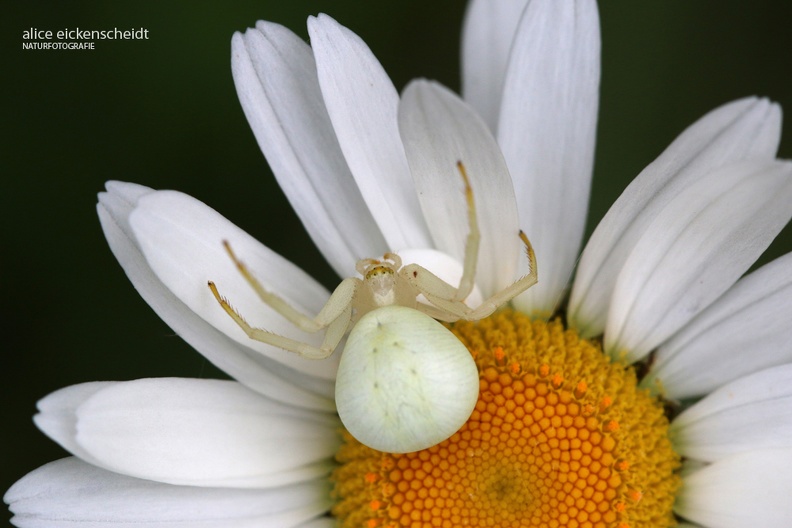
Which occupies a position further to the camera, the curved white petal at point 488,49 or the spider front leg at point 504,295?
the curved white petal at point 488,49

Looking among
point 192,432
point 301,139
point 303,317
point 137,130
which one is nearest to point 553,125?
point 301,139

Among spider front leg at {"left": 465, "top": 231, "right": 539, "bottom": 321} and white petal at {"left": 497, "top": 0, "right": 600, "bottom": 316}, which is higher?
white petal at {"left": 497, "top": 0, "right": 600, "bottom": 316}

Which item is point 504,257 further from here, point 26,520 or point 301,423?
point 26,520

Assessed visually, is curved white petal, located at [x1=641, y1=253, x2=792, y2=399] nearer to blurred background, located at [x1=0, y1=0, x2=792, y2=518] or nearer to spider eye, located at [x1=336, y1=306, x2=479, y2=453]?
spider eye, located at [x1=336, y1=306, x2=479, y2=453]

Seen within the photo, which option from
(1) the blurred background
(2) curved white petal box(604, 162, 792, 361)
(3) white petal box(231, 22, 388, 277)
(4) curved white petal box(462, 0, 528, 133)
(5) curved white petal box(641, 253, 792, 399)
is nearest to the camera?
(2) curved white petal box(604, 162, 792, 361)

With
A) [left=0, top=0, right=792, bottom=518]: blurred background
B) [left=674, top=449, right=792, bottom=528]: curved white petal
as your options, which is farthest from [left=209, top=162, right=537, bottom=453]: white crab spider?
[left=0, top=0, right=792, bottom=518]: blurred background

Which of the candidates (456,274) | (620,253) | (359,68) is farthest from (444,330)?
(359,68)

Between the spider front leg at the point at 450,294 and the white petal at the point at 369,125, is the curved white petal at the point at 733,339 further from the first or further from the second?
the white petal at the point at 369,125

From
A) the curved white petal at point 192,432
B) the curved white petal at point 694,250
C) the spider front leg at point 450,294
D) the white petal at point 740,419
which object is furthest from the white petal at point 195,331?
the white petal at point 740,419
